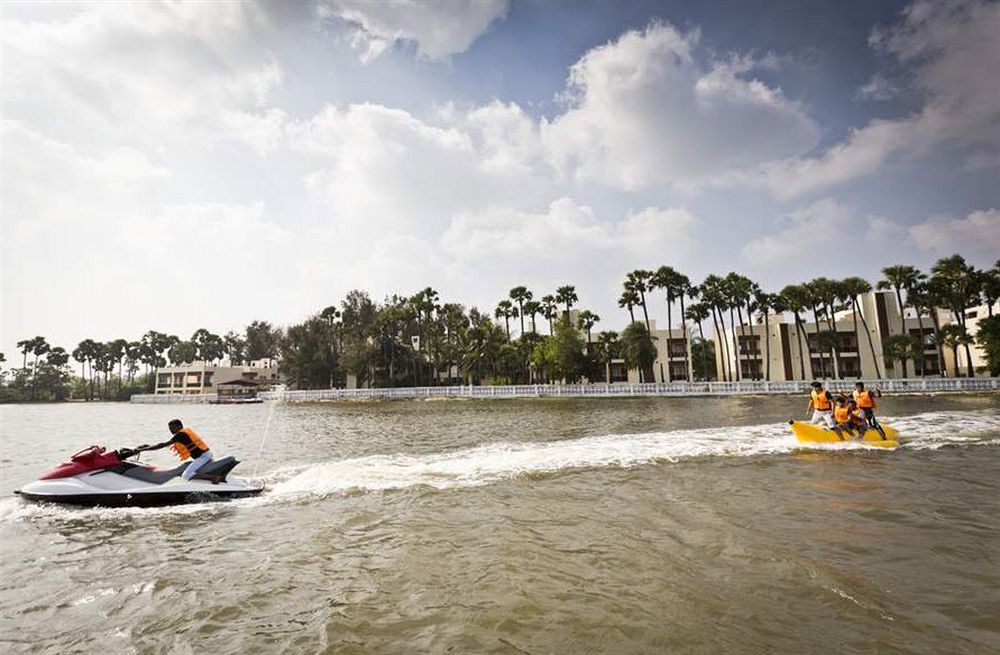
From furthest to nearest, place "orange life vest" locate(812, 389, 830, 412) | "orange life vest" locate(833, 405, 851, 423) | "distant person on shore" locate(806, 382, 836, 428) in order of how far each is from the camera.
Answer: "orange life vest" locate(812, 389, 830, 412)
"distant person on shore" locate(806, 382, 836, 428)
"orange life vest" locate(833, 405, 851, 423)

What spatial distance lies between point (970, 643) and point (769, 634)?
66.7 inches

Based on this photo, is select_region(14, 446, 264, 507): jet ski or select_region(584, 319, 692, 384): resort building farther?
select_region(584, 319, 692, 384): resort building

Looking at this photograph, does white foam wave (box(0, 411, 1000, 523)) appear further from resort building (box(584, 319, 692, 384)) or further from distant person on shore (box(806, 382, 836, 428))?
resort building (box(584, 319, 692, 384))

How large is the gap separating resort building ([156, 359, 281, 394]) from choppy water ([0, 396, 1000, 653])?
107091 millimetres

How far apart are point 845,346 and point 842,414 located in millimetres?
62701

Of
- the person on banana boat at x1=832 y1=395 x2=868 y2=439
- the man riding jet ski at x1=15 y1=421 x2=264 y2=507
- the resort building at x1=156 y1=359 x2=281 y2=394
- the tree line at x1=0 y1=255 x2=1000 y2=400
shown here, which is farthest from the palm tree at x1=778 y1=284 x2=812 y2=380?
the resort building at x1=156 y1=359 x2=281 y2=394

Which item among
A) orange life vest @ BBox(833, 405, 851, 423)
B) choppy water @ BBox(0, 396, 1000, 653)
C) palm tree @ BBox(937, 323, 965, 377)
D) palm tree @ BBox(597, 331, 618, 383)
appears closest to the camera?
choppy water @ BBox(0, 396, 1000, 653)

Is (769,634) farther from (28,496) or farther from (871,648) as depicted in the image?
(28,496)

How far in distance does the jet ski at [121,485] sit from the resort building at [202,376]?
104 m

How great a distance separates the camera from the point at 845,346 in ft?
225

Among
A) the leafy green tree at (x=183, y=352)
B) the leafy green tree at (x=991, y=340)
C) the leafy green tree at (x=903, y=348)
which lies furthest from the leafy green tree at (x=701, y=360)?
the leafy green tree at (x=183, y=352)

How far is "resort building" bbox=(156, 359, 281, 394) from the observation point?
11050cm

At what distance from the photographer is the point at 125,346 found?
136 metres

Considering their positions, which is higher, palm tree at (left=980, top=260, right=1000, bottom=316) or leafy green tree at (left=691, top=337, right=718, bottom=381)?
palm tree at (left=980, top=260, right=1000, bottom=316)
